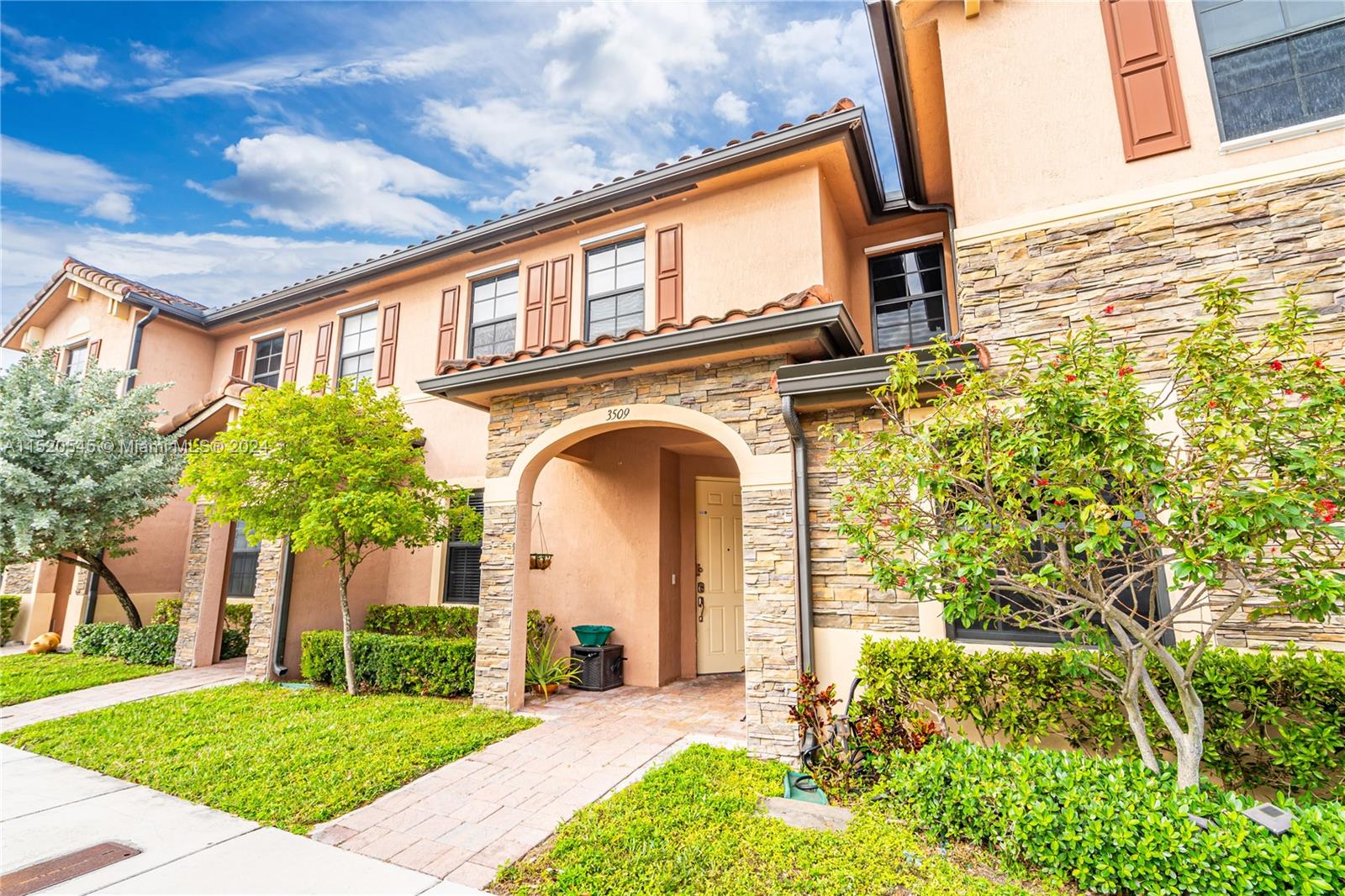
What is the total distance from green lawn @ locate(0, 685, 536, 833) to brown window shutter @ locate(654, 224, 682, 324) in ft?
18.1

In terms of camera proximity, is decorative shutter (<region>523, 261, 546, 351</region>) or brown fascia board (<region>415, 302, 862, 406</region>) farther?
decorative shutter (<region>523, 261, 546, 351</region>)

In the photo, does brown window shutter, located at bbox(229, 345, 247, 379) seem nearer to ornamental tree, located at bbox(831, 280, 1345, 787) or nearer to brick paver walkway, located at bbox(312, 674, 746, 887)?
brick paver walkway, located at bbox(312, 674, 746, 887)

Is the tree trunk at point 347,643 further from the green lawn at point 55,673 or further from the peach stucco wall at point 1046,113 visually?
the peach stucco wall at point 1046,113

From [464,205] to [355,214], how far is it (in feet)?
9.46

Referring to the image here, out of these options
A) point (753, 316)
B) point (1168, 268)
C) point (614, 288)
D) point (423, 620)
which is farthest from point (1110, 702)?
point (423, 620)

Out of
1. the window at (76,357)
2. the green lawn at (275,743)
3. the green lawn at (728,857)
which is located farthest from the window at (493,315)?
the window at (76,357)

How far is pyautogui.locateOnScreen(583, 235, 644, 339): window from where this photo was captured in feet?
29.0

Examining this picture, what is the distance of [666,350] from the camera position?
20.1ft

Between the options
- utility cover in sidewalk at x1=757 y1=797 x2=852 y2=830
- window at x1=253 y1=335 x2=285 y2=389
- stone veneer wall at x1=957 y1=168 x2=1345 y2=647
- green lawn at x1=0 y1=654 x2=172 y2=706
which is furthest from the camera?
window at x1=253 y1=335 x2=285 y2=389

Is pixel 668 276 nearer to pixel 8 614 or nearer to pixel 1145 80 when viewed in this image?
pixel 1145 80

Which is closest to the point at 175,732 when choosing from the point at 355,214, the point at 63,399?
the point at 63,399

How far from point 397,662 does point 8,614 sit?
11434 mm

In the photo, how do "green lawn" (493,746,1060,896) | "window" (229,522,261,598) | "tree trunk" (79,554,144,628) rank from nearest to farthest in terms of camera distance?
"green lawn" (493,746,1060,896)
"tree trunk" (79,554,144,628)
"window" (229,522,261,598)

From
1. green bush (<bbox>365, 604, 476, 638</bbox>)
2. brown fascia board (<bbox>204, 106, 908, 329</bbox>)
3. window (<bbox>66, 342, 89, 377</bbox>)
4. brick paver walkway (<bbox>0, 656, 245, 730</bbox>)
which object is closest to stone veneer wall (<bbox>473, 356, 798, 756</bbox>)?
green bush (<bbox>365, 604, 476, 638</bbox>)
